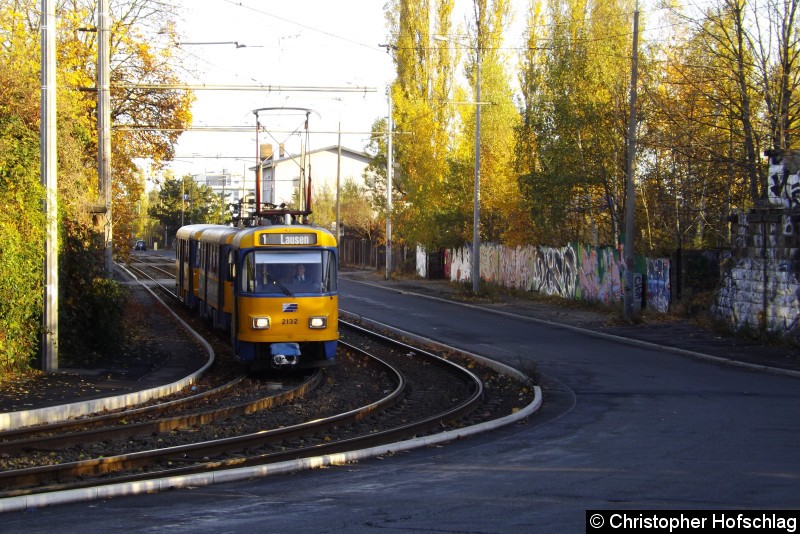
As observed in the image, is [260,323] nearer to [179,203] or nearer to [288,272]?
[288,272]

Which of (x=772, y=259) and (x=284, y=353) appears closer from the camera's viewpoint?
(x=284, y=353)

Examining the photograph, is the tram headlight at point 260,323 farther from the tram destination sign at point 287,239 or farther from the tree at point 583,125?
the tree at point 583,125

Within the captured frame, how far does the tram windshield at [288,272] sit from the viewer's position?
17328mm

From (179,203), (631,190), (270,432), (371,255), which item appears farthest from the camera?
(179,203)

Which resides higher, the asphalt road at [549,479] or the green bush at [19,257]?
the green bush at [19,257]

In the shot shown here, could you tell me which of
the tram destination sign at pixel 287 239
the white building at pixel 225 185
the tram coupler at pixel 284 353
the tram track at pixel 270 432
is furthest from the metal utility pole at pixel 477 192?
the white building at pixel 225 185

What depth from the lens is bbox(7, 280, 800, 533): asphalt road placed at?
24.7ft

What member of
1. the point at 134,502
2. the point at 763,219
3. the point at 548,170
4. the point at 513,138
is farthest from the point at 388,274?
the point at 134,502

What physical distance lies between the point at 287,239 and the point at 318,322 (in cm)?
169

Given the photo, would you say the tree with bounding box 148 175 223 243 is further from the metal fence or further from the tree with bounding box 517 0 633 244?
the tree with bounding box 517 0 633 244

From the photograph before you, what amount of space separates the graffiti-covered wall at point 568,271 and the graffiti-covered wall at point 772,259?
5.98 metres

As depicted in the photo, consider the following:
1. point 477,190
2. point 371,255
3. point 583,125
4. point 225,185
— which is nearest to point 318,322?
point 583,125

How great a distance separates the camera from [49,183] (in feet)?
55.3

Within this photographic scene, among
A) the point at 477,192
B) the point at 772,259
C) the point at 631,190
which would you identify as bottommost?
the point at 772,259
